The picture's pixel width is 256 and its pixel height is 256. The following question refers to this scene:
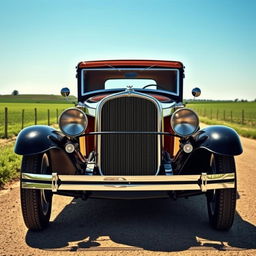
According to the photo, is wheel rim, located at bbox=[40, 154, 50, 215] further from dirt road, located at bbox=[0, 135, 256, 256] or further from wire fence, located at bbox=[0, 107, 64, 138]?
wire fence, located at bbox=[0, 107, 64, 138]

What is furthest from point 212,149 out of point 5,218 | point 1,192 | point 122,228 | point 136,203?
point 1,192

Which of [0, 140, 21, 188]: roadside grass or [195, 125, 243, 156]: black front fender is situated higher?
[195, 125, 243, 156]: black front fender

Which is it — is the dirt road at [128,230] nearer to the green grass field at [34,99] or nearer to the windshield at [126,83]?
the windshield at [126,83]

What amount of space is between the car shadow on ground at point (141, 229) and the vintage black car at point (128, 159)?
0.62ft

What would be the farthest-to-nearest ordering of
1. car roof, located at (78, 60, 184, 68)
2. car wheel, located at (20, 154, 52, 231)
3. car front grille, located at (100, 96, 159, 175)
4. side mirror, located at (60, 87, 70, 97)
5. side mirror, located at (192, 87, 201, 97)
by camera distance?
side mirror, located at (60, 87, 70, 97) < side mirror, located at (192, 87, 201, 97) < car roof, located at (78, 60, 184, 68) < car front grille, located at (100, 96, 159, 175) < car wheel, located at (20, 154, 52, 231)

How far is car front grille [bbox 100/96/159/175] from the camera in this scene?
4.05 metres

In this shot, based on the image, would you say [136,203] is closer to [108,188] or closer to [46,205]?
[46,205]

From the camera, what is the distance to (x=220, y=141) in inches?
156

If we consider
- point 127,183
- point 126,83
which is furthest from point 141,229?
point 126,83

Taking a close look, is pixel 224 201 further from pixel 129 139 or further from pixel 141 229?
pixel 129 139

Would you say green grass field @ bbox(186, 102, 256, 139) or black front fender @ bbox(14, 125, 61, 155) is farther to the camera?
green grass field @ bbox(186, 102, 256, 139)

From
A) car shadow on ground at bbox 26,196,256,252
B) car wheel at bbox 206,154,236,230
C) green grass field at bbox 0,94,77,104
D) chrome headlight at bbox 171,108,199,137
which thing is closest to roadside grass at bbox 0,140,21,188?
car shadow on ground at bbox 26,196,256,252

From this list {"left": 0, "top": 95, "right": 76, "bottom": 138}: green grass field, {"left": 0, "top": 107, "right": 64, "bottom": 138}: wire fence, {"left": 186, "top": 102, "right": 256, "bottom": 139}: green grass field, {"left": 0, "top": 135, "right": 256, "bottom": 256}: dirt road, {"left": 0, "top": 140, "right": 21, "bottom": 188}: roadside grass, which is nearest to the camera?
→ {"left": 0, "top": 135, "right": 256, "bottom": 256}: dirt road

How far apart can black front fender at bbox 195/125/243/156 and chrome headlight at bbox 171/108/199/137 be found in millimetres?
141
